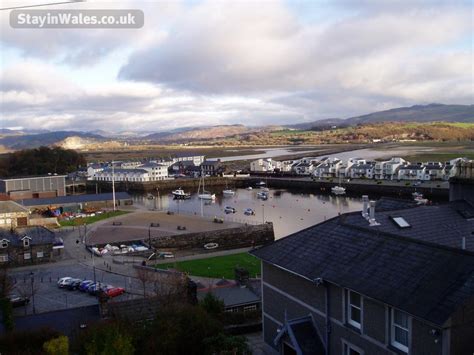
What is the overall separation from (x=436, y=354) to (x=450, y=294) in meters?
0.69

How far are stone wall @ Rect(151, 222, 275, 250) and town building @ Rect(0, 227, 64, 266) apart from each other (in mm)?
6005

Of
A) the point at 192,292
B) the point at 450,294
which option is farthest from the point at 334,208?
the point at 450,294

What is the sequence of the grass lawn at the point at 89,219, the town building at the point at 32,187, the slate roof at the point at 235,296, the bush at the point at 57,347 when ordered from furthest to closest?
the town building at the point at 32,187
the grass lawn at the point at 89,219
the slate roof at the point at 235,296
the bush at the point at 57,347

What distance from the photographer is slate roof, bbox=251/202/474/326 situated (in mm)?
5477

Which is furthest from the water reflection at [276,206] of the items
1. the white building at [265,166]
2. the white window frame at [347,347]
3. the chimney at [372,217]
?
the white window frame at [347,347]

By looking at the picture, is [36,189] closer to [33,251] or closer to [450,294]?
[33,251]

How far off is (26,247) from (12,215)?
1107 centimetres

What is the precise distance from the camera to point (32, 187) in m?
50.5

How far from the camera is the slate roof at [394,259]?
5.48 m

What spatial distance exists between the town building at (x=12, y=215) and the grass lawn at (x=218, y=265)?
595 inches

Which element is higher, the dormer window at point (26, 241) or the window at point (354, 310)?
the window at point (354, 310)

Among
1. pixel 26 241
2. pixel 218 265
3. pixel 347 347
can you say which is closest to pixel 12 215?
pixel 26 241

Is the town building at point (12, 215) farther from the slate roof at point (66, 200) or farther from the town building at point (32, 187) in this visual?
the town building at point (32, 187)

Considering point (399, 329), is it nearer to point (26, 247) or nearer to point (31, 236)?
point (26, 247)
